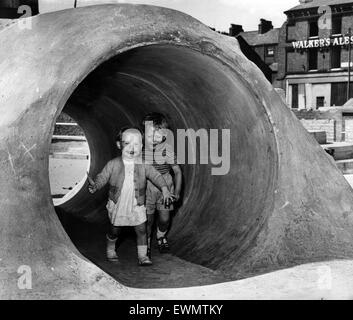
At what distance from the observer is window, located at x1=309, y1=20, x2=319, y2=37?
2023 inches

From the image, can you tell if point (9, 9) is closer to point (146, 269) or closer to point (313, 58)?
point (146, 269)

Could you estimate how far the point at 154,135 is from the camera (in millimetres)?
6297

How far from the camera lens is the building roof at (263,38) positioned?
187ft

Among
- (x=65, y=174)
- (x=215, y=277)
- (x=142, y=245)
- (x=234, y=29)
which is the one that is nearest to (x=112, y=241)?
(x=142, y=245)

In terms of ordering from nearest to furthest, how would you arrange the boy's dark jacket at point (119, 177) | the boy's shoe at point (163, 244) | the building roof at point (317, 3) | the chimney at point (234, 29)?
1. the boy's dark jacket at point (119, 177)
2. the boy's shoe at point (163, 244)
3. the building roof at point (317, 3)
4. the chimney at point (234, 29)

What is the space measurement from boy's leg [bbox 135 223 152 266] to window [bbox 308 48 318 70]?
4893cm

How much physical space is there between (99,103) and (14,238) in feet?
17.6

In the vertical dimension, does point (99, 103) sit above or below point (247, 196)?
above

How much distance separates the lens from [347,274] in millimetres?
4996

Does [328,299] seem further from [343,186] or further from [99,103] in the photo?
[99,103]

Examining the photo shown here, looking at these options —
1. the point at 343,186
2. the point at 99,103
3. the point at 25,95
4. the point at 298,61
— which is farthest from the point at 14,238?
the point at 298,61

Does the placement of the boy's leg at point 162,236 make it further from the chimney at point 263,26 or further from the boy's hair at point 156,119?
the chimney at point 263,26

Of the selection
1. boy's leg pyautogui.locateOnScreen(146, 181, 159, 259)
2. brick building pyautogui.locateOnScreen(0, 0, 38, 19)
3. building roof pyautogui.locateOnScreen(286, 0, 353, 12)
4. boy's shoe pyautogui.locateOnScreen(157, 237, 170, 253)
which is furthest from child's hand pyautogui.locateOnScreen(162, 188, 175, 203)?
building roof pyautogui.locateOnScreen(286, 0, 353, 12)

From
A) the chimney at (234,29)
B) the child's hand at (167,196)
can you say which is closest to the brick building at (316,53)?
the chimney at (234,29)
